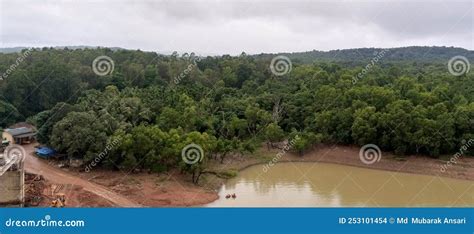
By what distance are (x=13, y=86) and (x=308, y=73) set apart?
15.8 metres

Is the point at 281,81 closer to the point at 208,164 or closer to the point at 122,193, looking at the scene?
the point at 208,164

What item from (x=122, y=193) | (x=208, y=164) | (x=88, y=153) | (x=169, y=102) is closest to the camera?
(x=122, y=193)

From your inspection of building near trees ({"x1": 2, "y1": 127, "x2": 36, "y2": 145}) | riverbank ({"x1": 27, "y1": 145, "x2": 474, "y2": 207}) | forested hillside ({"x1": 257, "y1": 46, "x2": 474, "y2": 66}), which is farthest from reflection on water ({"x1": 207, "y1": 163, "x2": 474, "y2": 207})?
forested hillside ({"x1": 257, "y1": 46, "x2": 474, "y2": 66})

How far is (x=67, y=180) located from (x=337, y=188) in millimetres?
8994

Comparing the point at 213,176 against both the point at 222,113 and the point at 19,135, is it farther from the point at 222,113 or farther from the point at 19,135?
the point at 19,135

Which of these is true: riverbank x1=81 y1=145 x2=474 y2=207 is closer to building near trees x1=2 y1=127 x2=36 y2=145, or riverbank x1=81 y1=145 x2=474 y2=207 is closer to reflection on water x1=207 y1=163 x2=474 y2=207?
reflection on water x1=207 y1=163 x2=474 y2=207

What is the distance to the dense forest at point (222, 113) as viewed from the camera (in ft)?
52.3

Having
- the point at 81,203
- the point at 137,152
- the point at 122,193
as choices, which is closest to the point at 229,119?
the point at 137,152

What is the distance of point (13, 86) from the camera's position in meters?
22.2

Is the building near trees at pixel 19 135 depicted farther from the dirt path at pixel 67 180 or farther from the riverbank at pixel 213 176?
the riverbank at pixel 213 176

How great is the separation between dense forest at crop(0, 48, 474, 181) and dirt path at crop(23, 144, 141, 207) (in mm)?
762

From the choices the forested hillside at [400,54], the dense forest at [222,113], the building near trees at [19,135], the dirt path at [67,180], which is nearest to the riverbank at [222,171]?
the dirt path at [67,180]

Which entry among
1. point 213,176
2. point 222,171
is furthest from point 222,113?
point 213,176

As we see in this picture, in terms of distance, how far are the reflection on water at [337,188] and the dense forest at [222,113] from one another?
1564mm
